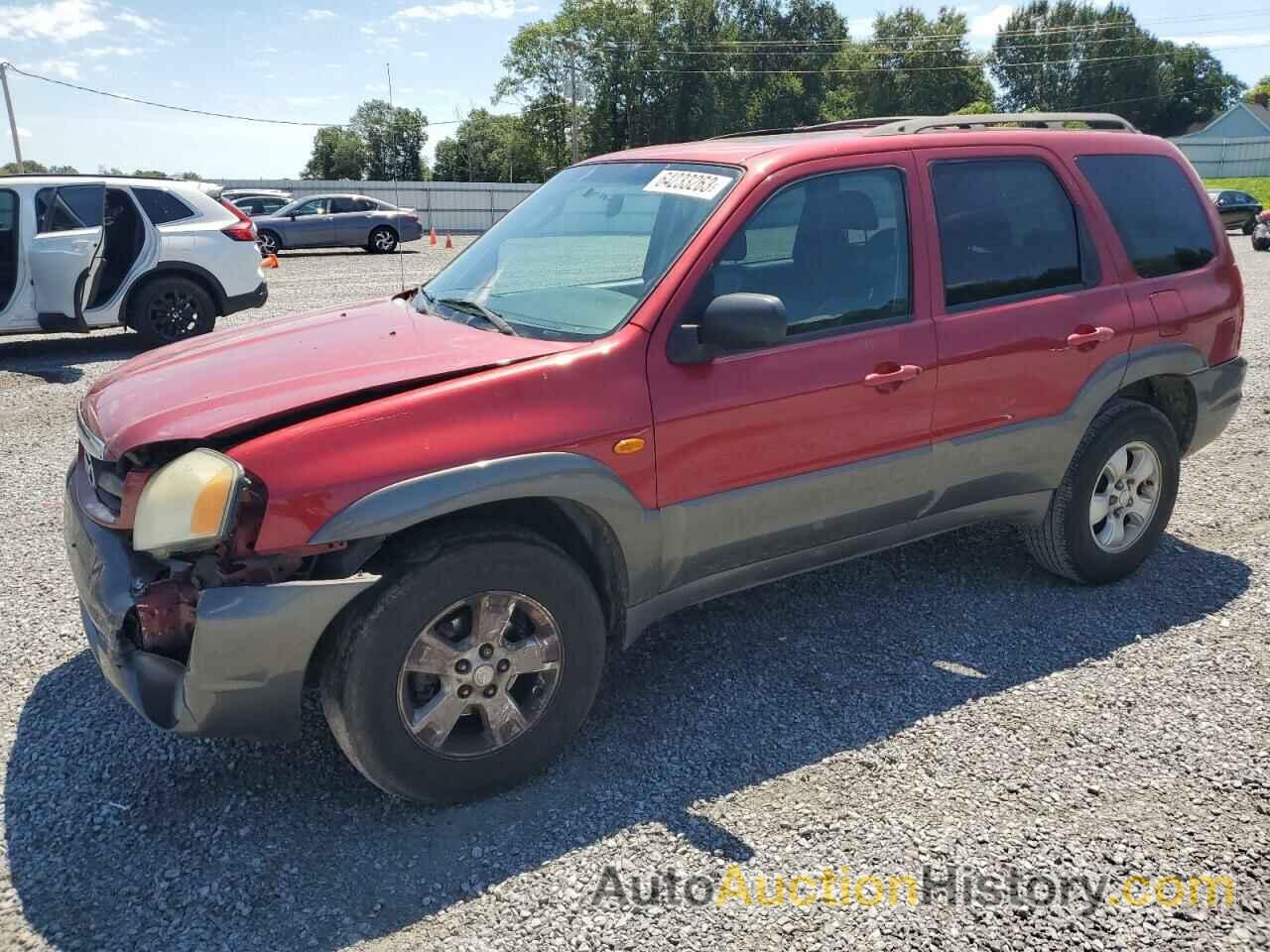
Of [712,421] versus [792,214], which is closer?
[712,421]

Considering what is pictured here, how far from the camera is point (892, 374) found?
362cm

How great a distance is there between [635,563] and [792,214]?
1.34 meters

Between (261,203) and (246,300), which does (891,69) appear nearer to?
(261,203)

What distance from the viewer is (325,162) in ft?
272

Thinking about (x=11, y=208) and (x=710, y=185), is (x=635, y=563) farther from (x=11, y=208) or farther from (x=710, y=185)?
(x=11, y=208)

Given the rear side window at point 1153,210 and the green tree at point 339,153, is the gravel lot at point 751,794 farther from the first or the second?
the green tree at point 339,153

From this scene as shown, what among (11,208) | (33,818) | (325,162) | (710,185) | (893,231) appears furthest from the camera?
(325,162)

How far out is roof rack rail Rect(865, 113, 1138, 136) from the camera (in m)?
4.07

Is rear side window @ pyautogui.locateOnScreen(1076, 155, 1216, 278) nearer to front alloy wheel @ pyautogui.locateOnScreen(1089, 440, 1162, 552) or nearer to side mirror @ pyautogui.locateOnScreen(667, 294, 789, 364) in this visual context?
front alloy wheel @ pyautogui.locateOnScreen(1089, 440, 1162, 552)

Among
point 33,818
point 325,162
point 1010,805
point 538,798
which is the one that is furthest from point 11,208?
point 325,162

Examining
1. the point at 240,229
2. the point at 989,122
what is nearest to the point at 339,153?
the point at 240,229

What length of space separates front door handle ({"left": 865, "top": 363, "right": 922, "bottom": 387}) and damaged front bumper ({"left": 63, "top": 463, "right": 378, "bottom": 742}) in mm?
1861

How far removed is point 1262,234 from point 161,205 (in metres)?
23.6

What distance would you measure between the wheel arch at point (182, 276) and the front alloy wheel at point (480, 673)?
8.90m
